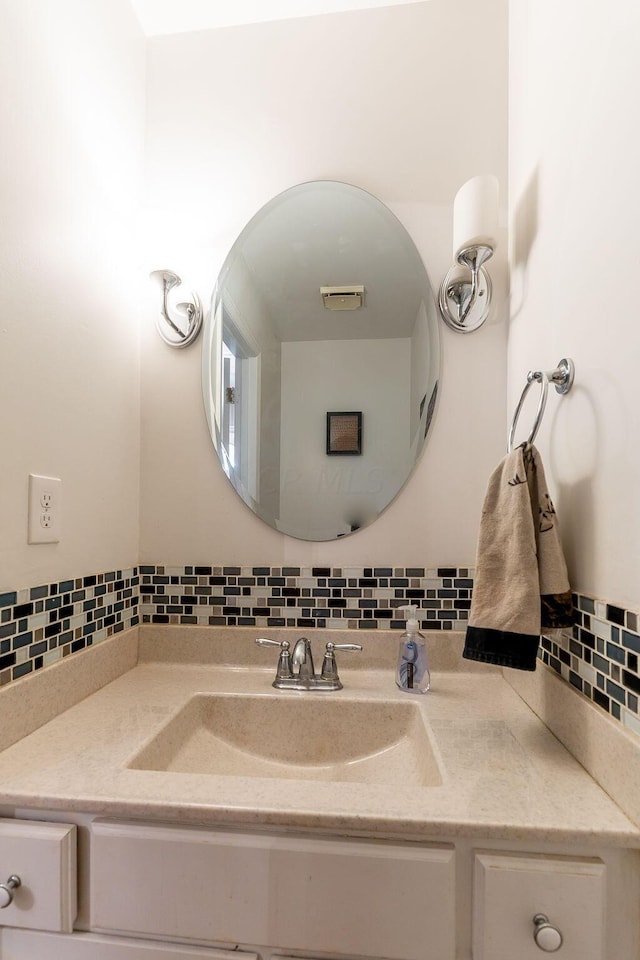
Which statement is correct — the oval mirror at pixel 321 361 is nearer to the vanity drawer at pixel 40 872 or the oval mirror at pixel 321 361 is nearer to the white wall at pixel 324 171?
the white wall at pixel 324 171

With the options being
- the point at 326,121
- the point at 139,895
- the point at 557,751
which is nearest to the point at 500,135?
the point at 326,121

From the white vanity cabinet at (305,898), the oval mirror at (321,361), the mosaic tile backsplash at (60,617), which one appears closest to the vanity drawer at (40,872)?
the white vanity cabinet at (305,898)

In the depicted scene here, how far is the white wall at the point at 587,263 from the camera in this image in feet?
2.26

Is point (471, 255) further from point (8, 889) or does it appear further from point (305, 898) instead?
point (8, 889)

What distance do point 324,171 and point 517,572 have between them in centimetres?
105

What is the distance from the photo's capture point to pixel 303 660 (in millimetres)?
1126

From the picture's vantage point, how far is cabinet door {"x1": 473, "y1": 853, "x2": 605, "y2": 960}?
62 cm

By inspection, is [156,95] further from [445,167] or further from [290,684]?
[290,684]

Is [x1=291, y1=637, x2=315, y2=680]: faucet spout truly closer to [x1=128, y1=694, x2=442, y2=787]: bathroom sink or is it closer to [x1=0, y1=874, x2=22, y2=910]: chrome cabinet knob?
[x1=128, y1=694, x2=442, y2=787]: bathroom sink

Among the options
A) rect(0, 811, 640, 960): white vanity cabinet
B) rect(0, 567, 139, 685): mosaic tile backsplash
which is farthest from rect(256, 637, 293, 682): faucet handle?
rect(0, 811, 640, 960): white vanity cabinet

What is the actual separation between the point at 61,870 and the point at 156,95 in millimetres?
1612

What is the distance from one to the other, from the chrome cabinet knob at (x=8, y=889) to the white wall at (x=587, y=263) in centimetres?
87

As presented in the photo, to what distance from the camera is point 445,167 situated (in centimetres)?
126

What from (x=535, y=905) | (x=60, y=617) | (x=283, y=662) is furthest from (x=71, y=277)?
(x=535, y=905)
